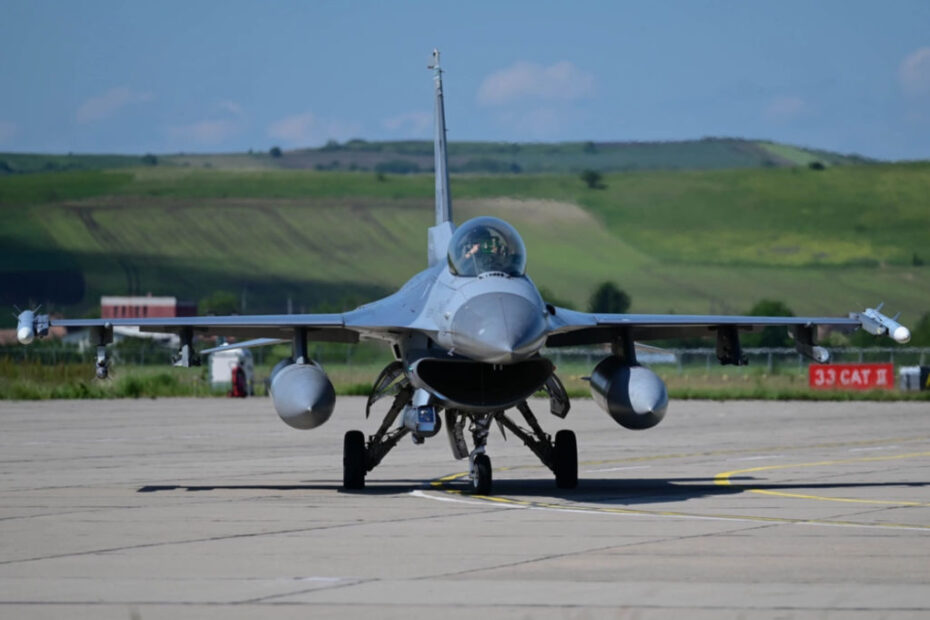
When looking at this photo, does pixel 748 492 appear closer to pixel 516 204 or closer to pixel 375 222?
pixel 516 204

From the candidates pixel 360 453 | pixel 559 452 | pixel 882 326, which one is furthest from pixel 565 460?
pixel 882 326

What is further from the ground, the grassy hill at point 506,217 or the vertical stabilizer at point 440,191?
the grassy hill at point 506,217

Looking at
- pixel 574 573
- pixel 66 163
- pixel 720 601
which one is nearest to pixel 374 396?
pixel 574 573

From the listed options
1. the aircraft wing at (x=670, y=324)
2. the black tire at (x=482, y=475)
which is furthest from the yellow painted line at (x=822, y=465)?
the black tire at (x=482, y=475)

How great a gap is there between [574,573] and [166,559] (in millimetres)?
3283

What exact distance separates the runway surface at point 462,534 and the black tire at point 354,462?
0.30m

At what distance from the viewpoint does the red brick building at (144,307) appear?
91188mm

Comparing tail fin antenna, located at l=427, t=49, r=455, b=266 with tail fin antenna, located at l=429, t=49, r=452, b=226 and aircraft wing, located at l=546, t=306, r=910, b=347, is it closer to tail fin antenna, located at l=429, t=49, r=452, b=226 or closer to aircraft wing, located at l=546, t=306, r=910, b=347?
tail fin antenna, located at l=429, t=49, r=452, b=226

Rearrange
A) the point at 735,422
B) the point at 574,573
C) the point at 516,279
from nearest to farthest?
the point at 574,573, the point at 516,279, the point at 735,422

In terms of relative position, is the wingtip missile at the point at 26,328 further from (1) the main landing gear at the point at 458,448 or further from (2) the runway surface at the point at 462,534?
(1) the main landing gear at the point at 458,448

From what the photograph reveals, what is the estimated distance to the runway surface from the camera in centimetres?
1023

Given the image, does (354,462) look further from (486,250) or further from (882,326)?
(882,326)

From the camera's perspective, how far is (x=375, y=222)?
122312mm

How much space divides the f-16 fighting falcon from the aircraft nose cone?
0.01 meters
